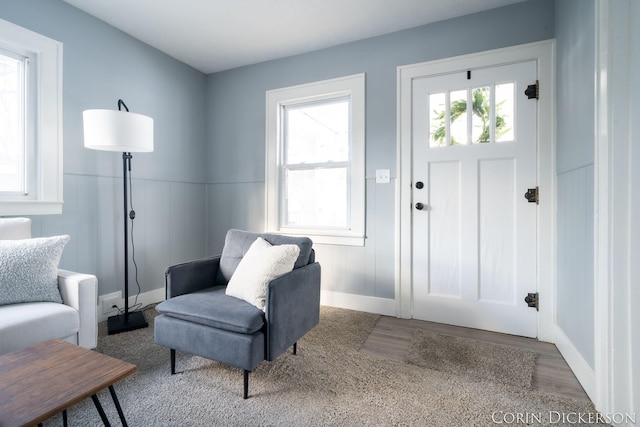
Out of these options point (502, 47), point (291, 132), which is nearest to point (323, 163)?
point (291, 132)

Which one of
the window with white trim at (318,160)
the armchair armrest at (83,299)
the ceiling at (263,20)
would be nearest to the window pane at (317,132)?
the window with white trim at (318,160)

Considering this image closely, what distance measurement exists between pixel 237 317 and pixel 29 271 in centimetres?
118

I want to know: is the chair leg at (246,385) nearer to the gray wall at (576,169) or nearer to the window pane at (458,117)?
the gray wall at (576,169)

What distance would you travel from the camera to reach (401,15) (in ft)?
8.09

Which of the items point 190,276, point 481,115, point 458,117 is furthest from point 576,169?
point 190,276

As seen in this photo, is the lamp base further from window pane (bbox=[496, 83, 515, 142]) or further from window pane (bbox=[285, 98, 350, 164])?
window pane (bbox=[496, 83, 515, 142])

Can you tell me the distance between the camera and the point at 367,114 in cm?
279

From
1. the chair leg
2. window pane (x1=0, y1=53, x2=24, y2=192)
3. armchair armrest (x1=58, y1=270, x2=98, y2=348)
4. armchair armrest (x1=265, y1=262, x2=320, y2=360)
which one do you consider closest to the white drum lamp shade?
window pane (x1=0, y1=53, x2=24, y2=192)

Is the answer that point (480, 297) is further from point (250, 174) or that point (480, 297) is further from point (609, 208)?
point (250, 174)

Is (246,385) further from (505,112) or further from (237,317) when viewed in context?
(505,112)

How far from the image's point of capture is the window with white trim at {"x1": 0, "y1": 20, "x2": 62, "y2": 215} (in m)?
2.08

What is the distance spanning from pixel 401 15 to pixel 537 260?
84.8 inches

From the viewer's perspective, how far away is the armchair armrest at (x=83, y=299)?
171 cm

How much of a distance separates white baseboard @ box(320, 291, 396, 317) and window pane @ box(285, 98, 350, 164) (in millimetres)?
1299
